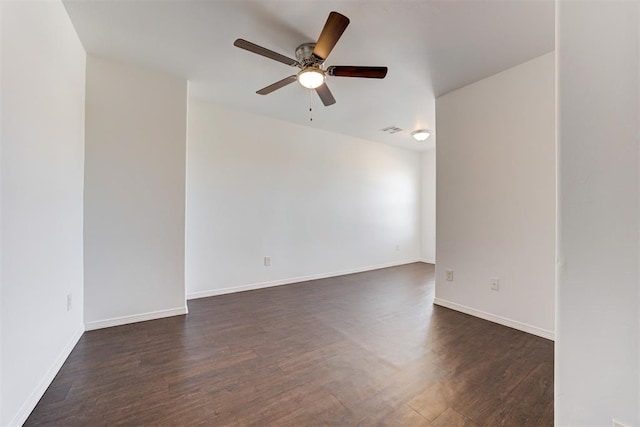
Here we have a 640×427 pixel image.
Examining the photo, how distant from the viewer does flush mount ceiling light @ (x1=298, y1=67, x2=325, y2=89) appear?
2229mm

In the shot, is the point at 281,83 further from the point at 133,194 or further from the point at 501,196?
the point at 501,196

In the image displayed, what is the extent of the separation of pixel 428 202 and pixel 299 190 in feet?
11.0

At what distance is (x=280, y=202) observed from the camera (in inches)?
167

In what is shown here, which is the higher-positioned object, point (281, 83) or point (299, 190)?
point (281, 83)

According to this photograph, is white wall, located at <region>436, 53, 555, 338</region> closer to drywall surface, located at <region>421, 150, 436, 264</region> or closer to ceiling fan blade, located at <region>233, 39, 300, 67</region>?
ceiling fan blade, located at <region>233, 39, 300, 67</region>

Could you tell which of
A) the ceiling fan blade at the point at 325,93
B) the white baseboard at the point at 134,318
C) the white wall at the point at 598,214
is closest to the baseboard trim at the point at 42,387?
the white baseboard at the point at 134,318

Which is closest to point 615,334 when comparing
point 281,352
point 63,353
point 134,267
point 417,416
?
point 417,416

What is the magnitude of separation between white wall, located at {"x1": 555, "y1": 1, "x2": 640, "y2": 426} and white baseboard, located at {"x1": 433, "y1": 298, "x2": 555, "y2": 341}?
7.02 feet

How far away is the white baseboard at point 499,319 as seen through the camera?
2.43 metres

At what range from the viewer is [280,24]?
2043 mm

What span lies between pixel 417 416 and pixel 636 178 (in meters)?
1.46

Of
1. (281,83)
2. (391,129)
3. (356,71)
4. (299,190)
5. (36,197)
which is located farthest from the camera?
(391,129)

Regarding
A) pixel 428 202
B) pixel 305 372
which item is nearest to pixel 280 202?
pixel 305 372

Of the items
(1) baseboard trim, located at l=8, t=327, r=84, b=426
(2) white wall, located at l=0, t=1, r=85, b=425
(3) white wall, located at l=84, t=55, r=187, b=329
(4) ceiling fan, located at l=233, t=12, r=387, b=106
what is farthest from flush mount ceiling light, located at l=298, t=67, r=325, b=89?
(1) baseboard trim, located at l=8, t=327, r=84, b=426
